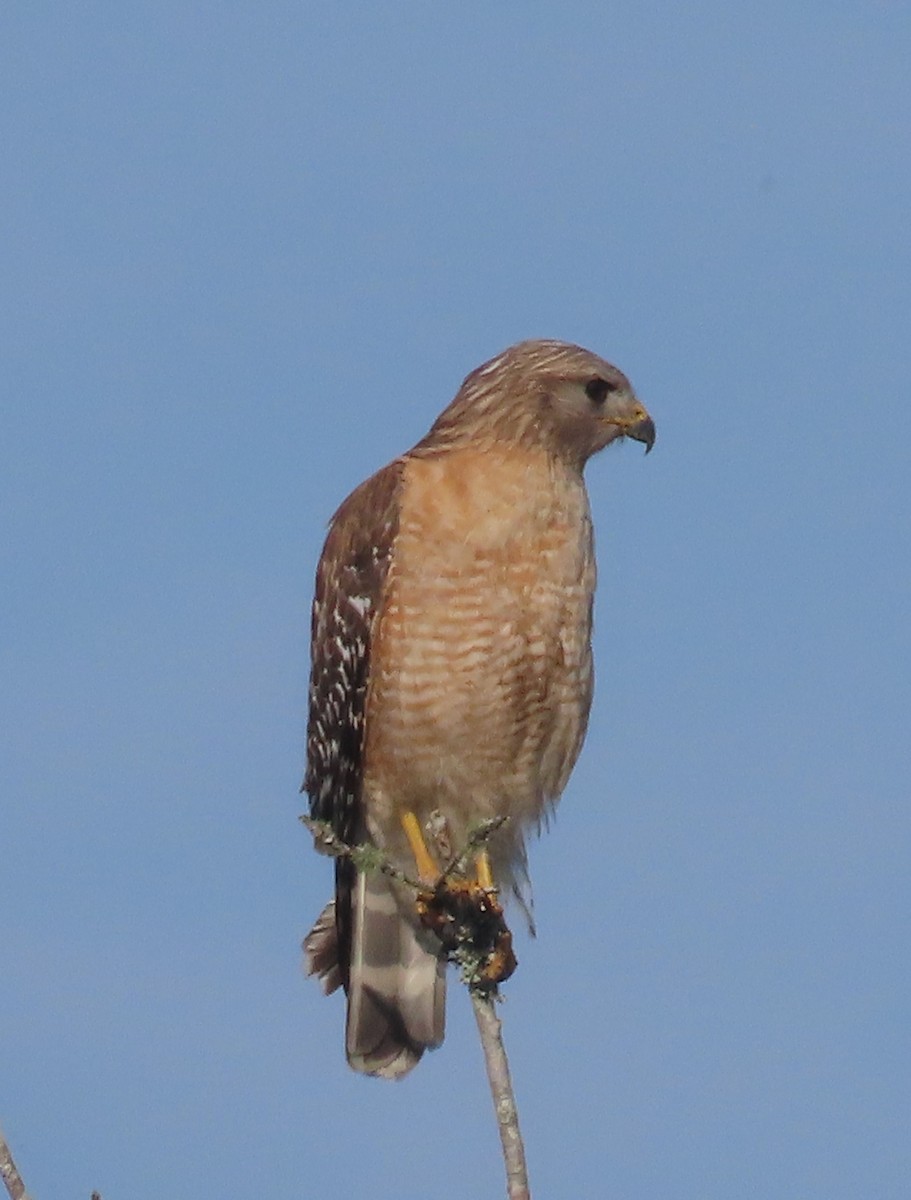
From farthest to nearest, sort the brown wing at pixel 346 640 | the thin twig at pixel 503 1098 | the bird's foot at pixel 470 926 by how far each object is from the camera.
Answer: the brown wing at pixel 346 640
the bird's foot at pixel 470 926
the thin twig at pixel 503 1098

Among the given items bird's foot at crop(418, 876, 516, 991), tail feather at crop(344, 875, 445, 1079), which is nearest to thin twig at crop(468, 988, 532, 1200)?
bird's foot at crop(418, 876, 516, 991)

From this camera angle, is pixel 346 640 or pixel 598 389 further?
pixel 598 389

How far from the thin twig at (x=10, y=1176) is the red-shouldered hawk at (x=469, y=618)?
323cm

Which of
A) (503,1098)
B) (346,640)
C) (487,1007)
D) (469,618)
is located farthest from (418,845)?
(503,1098)

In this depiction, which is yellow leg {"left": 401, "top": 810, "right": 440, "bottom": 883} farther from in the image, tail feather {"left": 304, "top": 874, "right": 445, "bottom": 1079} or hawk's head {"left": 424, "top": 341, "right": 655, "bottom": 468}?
hawk's head {"left": 424, "top": 341, "right": 655, "bottom": 468}

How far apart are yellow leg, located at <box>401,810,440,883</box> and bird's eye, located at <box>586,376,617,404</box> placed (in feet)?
5.13

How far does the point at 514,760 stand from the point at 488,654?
46cm

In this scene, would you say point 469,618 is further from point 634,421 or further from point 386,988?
point 386,988

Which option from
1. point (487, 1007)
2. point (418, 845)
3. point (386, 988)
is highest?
point (418, 845)

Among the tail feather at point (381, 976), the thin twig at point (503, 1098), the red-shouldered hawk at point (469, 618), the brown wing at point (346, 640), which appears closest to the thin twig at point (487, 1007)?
the thin twig at point (503, 1098)

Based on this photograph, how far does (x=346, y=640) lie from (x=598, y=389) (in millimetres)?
1245

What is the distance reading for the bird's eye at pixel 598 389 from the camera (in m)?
8.06

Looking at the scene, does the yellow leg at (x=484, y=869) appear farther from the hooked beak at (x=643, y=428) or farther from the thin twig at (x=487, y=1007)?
the hooked beak at (x=643, y=428)

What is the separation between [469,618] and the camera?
7586 mm
